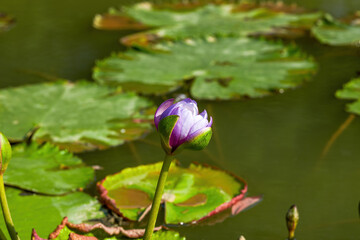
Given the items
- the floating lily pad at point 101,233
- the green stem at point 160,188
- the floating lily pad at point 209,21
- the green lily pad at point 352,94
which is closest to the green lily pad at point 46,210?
the floating lily pad at point 101,233

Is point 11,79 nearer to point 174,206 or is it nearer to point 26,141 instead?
point 26,141

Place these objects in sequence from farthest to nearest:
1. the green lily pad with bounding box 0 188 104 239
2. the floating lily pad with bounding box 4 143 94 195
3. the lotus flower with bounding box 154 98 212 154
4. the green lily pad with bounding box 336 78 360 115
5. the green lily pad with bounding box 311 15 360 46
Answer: the green lily pad with bounding box 311 15 360 46
the green lily pad with bounding box 336 78 360 115
the floating lily pad with bounding box 4 143 94 195
the green lily pad with bounding box 0 188 104 239
the lotus flower with bounding box 154 98 212 154

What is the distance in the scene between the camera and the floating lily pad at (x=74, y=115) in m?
1.45

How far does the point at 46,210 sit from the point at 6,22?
1.58 m

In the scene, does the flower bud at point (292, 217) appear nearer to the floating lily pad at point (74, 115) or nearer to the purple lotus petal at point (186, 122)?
the purple lotus petal at point (186, 122)

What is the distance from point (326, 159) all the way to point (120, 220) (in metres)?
0.56

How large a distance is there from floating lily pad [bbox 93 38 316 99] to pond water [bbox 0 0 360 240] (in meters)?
0.05

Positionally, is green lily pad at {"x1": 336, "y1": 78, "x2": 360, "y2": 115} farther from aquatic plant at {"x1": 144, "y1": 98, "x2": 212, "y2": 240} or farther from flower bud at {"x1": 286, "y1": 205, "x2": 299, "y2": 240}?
aquatic plant at {"x1": 144, "y1": 98, "x2": 212, "y2": 240}

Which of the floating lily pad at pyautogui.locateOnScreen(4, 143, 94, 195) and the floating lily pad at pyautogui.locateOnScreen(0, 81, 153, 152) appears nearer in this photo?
the floating lily pad at pyautogui.locateOnScreen(4, 143, 94, 195)

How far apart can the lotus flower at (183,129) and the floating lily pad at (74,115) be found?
0.73m

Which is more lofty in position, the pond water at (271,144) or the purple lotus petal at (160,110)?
the purple lotus petal at (160,110)

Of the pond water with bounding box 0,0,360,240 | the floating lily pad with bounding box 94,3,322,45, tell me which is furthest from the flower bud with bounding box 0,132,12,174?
the floating lily pad with bounding box 94,3,322,45

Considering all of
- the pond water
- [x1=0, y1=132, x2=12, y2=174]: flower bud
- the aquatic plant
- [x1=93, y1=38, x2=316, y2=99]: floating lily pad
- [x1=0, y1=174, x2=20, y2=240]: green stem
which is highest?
the aquatic plant

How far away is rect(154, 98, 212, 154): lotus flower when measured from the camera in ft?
2.31
